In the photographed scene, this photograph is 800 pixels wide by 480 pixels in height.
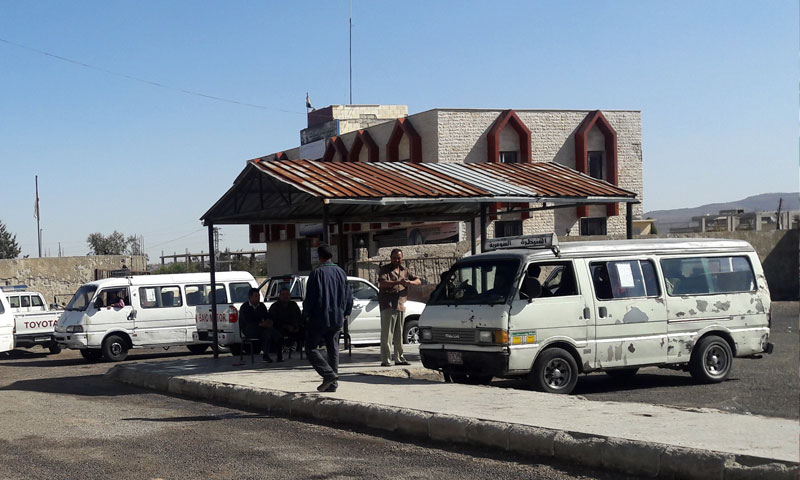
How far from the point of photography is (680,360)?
1344 centimetres

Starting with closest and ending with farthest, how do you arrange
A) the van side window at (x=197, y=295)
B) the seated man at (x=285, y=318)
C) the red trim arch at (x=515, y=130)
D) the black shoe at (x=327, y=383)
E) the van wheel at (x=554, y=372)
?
the black shoe at (x=327, y=383)
the van wheel at (x=554, y=372)
the seated man at (x=285, y=318)
the van side window at (x=197, y=295)
the red trim arch at (x=515, y=130)

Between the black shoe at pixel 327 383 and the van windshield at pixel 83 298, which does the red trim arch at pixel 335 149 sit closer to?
the van windshield at pixel 83 298

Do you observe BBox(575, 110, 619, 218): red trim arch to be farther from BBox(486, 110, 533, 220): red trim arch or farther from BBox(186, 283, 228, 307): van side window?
BBox(186, 283, 228, 307): van side window

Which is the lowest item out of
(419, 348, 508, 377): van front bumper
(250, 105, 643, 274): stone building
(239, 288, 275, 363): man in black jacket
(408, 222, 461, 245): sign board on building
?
(419, 348, 508, 377): van front bumper

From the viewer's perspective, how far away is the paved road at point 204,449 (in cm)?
790

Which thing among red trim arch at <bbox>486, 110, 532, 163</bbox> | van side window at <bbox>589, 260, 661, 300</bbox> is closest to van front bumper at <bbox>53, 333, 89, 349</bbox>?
Result: van side window at <bbox>589, 260, 661, 300</bbox>

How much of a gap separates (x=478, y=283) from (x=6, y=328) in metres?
13.1

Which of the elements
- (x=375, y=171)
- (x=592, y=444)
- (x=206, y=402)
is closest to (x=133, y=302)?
(x=375, y=171)

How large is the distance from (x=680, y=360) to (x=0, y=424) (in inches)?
361

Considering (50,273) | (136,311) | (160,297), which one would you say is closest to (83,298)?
(136,311)

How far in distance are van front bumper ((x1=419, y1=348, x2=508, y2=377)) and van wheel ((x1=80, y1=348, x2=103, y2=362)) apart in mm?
11674

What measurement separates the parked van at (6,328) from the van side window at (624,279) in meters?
14.4

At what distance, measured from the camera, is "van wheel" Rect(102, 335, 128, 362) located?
867 inches

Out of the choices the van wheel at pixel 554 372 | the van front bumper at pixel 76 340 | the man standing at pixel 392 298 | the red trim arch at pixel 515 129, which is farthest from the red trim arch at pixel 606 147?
the van wheel at pixel 554 372
